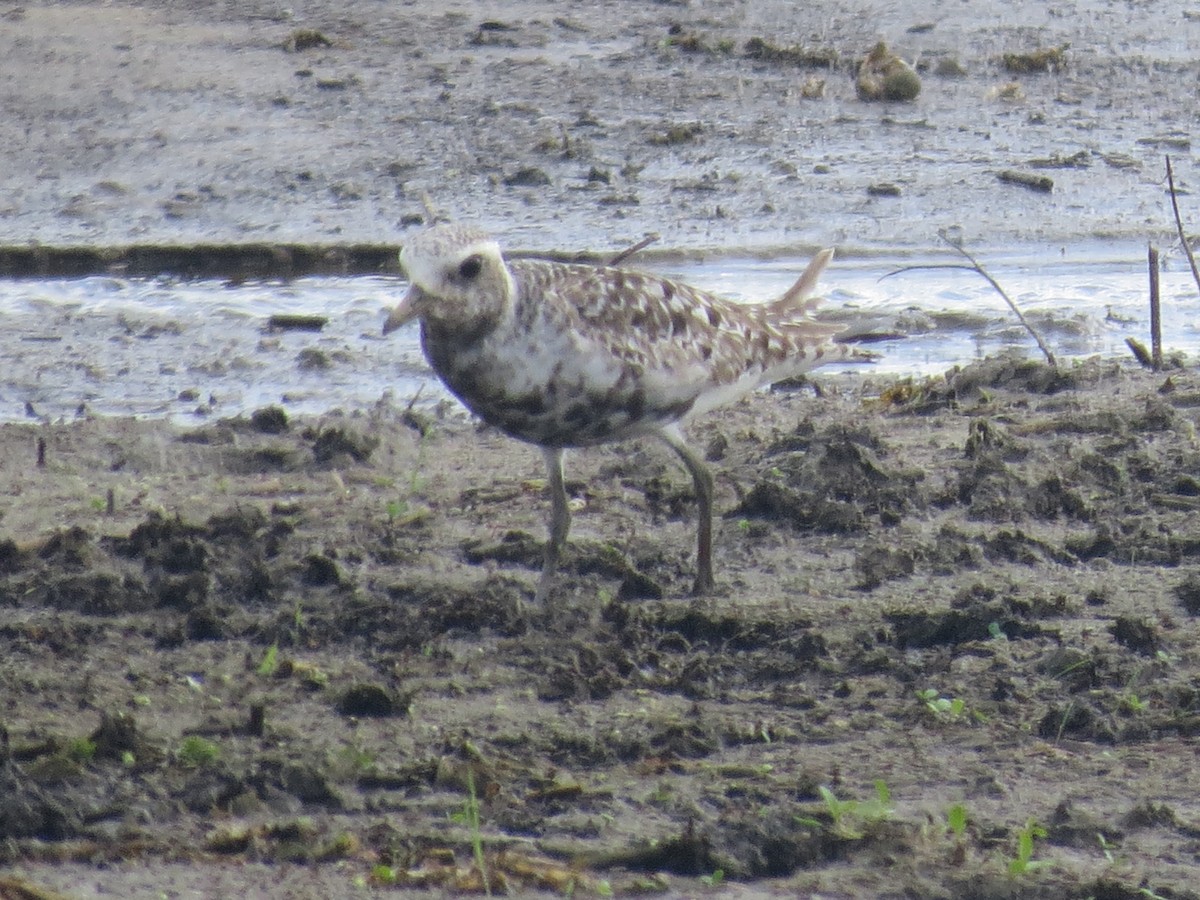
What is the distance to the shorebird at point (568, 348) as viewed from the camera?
468cm

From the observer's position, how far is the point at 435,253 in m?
4.62

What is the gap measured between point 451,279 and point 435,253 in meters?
0.07

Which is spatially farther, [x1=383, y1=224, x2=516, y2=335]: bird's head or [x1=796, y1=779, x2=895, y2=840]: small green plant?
[x1=383, y1=224, x2=516, y2=335]: bird's head

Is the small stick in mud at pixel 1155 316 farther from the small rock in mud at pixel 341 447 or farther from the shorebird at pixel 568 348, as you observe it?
the small rock in mud at pixel 341 447

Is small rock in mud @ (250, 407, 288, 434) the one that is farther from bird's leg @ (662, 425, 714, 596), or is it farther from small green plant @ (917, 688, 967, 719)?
small green plant @ (917, 688, 967, 719)

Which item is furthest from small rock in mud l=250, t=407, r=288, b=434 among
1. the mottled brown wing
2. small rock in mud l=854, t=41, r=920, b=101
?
small rock in mud l=854, t=41, r=920, b=101

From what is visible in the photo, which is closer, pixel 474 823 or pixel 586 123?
pixel 474 823

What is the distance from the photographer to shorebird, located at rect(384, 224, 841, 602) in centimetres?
468

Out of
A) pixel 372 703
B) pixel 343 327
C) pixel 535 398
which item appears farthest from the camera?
pixel 343 327

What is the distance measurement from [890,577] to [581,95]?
20.5ft

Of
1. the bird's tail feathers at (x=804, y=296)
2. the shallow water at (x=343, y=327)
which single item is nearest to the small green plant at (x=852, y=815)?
the bird's tail feathers at (x=804, y=296)

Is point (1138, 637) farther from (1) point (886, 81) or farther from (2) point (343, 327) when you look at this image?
(1) point (886, 81)

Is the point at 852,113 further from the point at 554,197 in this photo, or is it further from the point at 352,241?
the point at 352,241

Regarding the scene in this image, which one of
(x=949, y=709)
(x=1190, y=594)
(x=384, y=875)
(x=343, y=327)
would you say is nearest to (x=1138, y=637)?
A: (x=1190, y=594)
